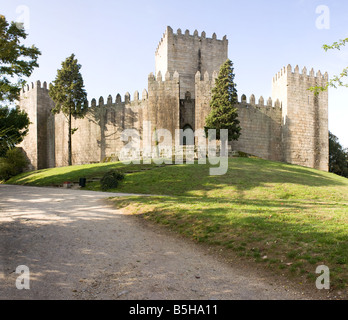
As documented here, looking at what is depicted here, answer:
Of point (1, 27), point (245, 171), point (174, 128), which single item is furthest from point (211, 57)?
point (1, 27)

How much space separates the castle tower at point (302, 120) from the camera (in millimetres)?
32844

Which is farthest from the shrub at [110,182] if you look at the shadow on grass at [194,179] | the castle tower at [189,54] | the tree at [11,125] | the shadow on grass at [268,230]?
the castle tower at [189,54]

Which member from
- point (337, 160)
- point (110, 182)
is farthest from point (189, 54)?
point (337, 160)

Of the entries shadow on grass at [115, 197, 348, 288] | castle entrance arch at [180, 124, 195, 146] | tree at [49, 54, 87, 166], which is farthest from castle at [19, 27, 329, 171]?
shadow on grass at [115, 197, 348, 288]

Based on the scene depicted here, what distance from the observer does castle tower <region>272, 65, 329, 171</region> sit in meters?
32.8

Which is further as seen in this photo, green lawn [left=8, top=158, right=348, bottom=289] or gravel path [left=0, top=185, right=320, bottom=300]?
green lawn [left=8, top=158, right=348, bottom=289]

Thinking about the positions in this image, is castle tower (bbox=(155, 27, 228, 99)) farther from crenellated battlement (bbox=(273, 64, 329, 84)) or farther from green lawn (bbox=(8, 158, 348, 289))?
green lawn (bbox=(8, 158, 348, 289))

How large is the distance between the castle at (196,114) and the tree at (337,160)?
10.1 metres

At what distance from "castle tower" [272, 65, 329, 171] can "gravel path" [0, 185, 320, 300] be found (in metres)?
29.0

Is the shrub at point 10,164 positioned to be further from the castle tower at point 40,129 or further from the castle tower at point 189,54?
the castle tower at point 189,54

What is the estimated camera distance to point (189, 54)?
3738 centimetres

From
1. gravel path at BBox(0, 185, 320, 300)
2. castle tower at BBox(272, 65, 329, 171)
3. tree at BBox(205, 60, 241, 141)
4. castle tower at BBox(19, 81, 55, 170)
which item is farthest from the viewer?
castle tower at BBox(19, 81, 55, 170)

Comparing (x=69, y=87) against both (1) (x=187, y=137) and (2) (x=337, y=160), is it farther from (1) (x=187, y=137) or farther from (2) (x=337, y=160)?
(2) (x=337, y=160)

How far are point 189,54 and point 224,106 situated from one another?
14.3 metres
